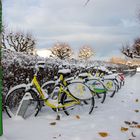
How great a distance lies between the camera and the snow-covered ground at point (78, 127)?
5.91 meters

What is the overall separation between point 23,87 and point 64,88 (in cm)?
88

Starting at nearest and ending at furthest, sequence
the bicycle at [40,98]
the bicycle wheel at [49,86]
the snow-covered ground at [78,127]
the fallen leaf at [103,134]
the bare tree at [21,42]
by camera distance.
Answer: the snow-covered ground at [78,127] < the fallen leaf at [103,134] < the bicycle at [40,98] < the bicycle wheel at [49,86] < the bare tree at [21,42]

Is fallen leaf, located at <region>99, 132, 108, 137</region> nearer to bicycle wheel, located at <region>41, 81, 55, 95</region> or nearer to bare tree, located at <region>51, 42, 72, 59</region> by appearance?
bicycle wheel, located at <region>41, 81, 55, 95</region>

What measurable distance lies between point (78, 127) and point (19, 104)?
1.53 m

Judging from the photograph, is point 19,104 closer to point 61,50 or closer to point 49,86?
point 49,86

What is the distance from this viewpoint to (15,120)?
273 inches

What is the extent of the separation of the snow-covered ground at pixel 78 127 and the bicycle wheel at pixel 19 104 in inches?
6.7

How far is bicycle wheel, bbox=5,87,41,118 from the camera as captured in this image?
7104mm

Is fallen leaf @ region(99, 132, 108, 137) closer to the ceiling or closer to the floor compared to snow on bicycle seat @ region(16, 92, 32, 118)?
closer to the floor

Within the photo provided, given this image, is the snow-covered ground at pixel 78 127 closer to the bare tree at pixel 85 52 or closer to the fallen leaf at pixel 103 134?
the fallen leaf at pixel 103 134

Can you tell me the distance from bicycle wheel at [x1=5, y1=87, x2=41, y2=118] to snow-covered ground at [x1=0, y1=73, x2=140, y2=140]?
170 mm

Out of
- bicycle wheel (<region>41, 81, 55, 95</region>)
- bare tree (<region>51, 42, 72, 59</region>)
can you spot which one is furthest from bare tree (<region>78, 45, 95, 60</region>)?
bicycle wheel (<region>41, 81, 55, 95</region>)

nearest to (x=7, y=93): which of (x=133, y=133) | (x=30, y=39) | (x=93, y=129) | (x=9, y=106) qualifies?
(x=9, y=106)

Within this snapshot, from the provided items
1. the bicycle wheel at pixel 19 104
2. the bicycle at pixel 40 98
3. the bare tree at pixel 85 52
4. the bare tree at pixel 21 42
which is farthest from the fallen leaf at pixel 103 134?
the bare tree at pixel 85 52
